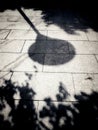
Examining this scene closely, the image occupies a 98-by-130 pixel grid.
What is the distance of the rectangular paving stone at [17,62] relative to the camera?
18.2 feet

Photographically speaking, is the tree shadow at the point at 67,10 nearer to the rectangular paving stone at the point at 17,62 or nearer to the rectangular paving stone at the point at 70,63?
the rectangular paving stone at the point at 70,63

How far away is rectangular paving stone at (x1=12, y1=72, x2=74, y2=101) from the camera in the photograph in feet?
14.8

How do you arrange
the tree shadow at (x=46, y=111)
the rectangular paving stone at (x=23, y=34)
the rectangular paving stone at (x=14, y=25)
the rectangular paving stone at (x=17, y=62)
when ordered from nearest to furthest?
1. the tree shadow at (x=46, y=111)
2. the rectangular paving stone at (x=17, y=62)
3. the rectangular paving stone at (x=23, y=34)
4. the rectangular paving stone at (x=14, y=25)

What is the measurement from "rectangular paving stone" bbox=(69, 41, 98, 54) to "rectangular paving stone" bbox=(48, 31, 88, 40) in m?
0.48

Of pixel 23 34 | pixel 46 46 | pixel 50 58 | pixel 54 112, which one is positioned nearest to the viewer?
pixel 54 112

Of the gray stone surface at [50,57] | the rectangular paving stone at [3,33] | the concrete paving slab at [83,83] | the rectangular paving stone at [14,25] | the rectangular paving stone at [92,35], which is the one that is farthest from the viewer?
the rectangular paving stone at [14,25]

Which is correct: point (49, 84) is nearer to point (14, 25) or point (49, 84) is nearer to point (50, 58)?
point (50, 58)

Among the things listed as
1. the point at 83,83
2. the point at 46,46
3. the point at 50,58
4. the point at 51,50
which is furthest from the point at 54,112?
the point at 46,46

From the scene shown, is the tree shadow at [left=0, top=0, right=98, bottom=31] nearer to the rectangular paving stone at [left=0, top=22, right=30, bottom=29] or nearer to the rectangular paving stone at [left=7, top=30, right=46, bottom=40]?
the rectangular paving stone at [left=0, top=22, right=30, bottom=29]

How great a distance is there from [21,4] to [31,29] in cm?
501

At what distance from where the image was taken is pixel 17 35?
7566 millimetres

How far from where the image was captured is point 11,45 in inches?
268

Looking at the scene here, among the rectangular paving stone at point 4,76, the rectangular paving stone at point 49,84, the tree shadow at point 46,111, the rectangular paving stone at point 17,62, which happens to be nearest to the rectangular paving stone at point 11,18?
the rectangular paving stone at point 17,62

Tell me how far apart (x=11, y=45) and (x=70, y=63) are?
2.91 metres
